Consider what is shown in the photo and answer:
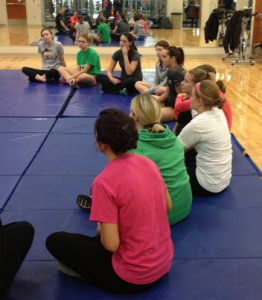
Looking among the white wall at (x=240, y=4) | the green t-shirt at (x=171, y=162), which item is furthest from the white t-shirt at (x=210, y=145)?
the white wall at (x=240, y=4)

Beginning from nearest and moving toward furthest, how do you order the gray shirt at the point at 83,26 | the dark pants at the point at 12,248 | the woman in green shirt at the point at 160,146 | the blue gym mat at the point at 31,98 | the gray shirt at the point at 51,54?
the dark pants at the point at 12,248
the woman in green shirt at the point at 160,146
the blue gym mat at the point at 31,98
the gray shirt at the point at 51,54
the gray shirt at the point at 83,26

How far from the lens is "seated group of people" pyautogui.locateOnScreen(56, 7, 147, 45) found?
10.1m

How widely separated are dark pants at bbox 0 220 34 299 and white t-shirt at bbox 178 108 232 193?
1.29 m

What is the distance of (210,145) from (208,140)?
1.5 inches

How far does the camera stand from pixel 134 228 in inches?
69.4

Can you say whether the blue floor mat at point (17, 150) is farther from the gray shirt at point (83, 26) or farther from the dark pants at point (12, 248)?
the gray shirt at point (83, 26)

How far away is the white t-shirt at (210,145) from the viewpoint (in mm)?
2816

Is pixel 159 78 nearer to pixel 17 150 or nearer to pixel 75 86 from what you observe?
pixel 75 86

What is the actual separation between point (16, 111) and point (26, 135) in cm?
98

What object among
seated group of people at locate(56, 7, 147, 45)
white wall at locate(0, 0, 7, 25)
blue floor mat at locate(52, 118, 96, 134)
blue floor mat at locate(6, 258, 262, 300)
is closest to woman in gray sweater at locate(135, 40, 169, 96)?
blue floor mat at locate(52, 118, 96, 134)

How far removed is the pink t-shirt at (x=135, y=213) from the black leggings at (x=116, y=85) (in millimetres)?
4157

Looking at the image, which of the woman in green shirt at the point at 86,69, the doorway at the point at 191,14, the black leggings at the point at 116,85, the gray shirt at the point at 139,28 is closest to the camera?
the black leggings at the point at 116,85

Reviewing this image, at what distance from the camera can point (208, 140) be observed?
2816 mm

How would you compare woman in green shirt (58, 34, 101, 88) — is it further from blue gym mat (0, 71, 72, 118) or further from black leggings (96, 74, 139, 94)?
black leggings (96, 74, 139, 94)
